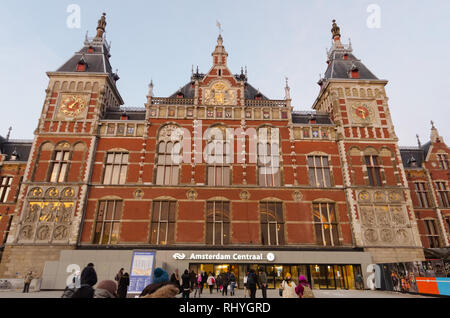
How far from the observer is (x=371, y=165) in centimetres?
2239

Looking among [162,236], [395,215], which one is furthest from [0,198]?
[395,215]

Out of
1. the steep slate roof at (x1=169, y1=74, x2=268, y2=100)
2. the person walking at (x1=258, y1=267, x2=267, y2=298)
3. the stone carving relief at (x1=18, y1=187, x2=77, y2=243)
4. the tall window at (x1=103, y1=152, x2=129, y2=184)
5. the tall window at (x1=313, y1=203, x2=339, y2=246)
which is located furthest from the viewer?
the steep slate roof at (x1=169, y1=74, x2=268, y2=100)

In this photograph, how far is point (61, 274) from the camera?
57.4 ft

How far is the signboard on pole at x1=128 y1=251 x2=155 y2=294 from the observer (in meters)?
14.4

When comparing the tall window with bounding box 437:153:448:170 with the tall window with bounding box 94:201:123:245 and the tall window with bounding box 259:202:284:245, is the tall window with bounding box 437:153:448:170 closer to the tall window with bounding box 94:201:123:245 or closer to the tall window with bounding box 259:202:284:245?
the tall window with bounding box 259:202:284:245

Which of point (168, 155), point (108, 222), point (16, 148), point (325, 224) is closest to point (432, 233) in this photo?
point (325, 224)

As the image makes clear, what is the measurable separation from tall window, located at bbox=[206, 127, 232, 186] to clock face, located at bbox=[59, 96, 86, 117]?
463 inches

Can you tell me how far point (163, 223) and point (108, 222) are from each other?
4.15 m

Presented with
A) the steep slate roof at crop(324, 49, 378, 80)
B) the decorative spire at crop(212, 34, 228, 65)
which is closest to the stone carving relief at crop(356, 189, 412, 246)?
the steep slate roof at crop(324, 49, 378, 80)

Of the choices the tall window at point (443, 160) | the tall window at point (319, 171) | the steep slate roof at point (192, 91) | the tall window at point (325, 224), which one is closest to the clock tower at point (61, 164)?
the steep slate roof at point (192, 91)

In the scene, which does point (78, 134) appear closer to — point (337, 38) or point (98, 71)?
point (98, 71)

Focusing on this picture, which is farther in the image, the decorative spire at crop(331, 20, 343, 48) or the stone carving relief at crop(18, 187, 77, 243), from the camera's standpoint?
the decorative spire at crop(331, 20, 343, 48)

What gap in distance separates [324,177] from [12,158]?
30.1 metres

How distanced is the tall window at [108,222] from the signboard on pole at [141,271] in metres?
5.11
